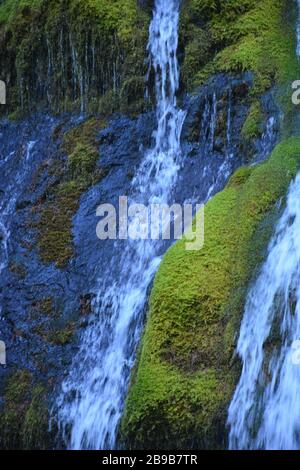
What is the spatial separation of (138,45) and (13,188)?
107 inches

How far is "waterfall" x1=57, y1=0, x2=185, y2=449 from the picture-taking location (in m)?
7.01

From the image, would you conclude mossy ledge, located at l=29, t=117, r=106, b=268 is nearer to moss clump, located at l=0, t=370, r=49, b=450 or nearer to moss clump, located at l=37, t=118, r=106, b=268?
moss clump, located at l=37, t=118, r=106, b=268

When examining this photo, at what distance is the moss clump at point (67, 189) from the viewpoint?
9.24 metres

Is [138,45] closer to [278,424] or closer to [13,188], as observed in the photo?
[13,188]

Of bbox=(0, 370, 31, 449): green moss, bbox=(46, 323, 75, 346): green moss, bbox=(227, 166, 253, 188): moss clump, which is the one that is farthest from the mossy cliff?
bbox=(0, 370, 31, 449): green moss

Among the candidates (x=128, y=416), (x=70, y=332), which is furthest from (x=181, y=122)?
(x=128, y=416)

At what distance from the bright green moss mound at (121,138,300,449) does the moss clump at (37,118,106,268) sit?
2.18 m

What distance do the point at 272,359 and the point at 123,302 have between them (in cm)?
227

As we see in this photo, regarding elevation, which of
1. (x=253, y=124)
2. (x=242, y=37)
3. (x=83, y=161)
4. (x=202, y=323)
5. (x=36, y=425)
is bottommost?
(x=36, y=425)

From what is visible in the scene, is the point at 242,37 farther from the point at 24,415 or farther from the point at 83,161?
the point at 24,415

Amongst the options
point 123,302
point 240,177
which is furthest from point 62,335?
point 240,177

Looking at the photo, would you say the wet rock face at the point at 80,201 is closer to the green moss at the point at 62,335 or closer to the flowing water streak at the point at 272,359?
the green moss at the point at 62,335

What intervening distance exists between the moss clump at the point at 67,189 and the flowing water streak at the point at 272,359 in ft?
10.3

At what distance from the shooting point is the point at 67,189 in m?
9.91
